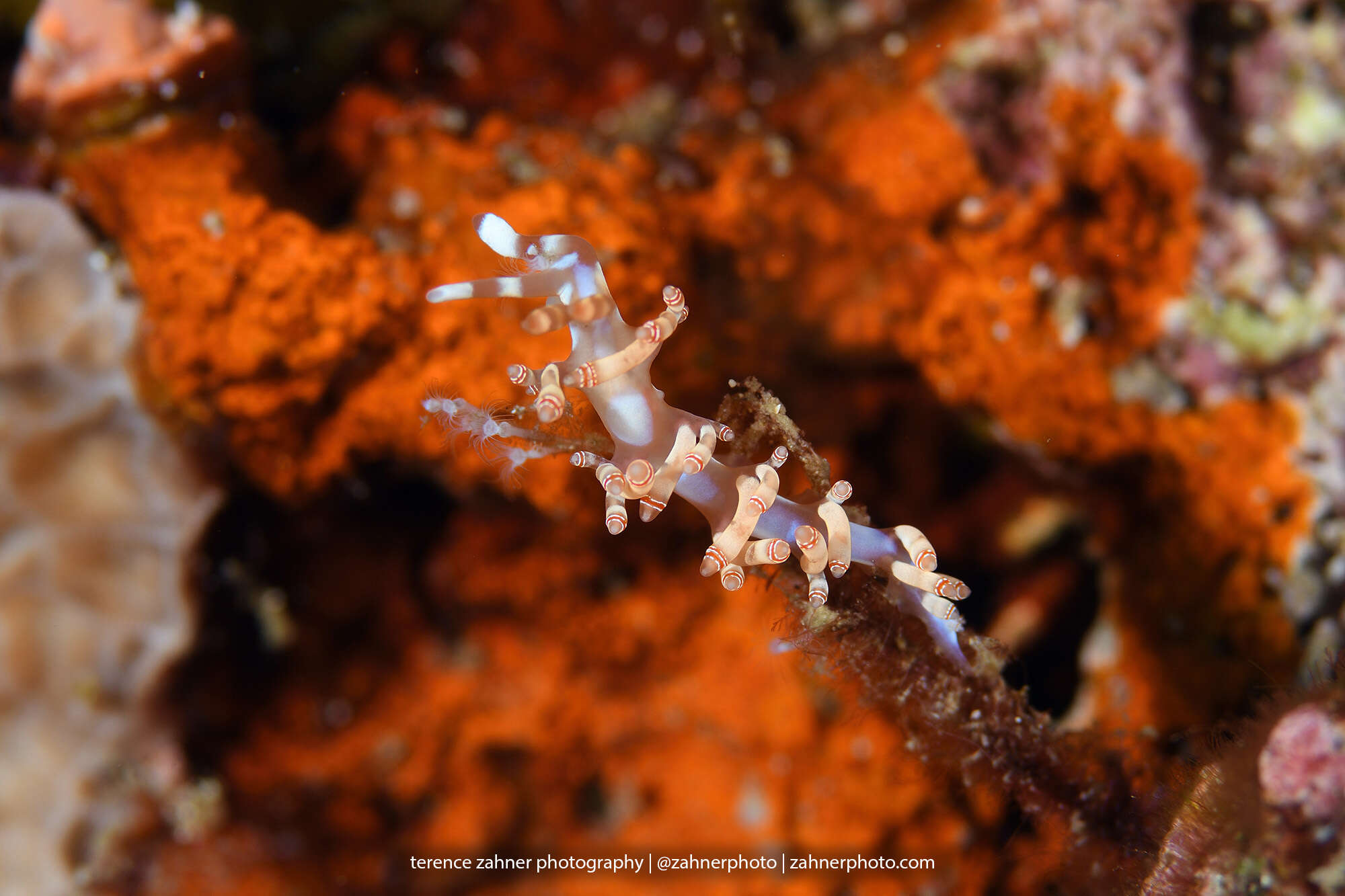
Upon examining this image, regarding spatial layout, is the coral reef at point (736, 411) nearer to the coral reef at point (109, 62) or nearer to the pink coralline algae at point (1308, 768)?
the coral reef at point (109, 62)

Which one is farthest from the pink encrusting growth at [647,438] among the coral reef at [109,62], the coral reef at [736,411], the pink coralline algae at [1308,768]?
the coral reef at [109,62]

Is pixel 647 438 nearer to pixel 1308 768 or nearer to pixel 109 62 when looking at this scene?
pixel 1308 768

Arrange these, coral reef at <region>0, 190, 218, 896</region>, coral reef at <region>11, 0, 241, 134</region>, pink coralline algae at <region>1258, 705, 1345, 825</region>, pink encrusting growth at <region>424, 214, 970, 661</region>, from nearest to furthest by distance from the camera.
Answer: pink coralline algae at <region>1258, 705, 1345, 825</region>, pink encrusting growth at <region>424, 214, 970, 661</region>, coral reef at <region>11, 0, 241, 134</region>, coral reef at <region>0, 190, 218, 896</region>

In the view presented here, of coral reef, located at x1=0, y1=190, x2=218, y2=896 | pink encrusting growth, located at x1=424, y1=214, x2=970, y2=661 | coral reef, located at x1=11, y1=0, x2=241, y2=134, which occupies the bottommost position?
coral reef, located at x1=0, y1=190, x2=218, y2=896

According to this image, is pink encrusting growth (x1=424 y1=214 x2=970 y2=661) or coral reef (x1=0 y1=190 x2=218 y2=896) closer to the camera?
pink encrusting growth (x1=424 y1=214 x2=970 y2=661)

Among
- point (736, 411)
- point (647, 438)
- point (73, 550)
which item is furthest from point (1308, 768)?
point (73, 550)

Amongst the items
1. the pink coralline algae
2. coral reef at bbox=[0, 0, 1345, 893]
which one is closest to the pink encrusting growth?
coral reef at bbox=[0, 0, 1345, 893]

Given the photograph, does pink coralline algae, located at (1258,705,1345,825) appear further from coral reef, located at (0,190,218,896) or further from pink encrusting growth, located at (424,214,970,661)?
coral reef, located at (0,190,218,896)
